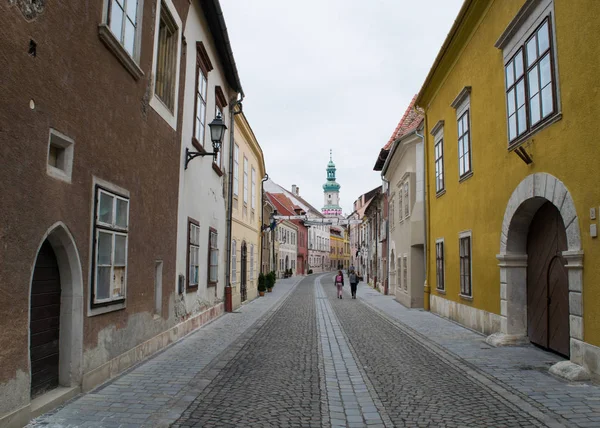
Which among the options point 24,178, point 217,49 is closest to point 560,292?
point 24,178

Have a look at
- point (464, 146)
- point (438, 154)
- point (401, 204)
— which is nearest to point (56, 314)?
point (464, 146)

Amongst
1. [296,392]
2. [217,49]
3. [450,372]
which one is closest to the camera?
[296,392]

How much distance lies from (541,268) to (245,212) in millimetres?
13770

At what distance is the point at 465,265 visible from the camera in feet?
42.3

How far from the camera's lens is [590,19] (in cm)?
673

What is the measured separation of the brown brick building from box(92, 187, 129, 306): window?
2 cm

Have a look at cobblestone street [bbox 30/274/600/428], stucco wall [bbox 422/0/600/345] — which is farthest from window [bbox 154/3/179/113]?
stucco wall [bbox 422/0/600/345]

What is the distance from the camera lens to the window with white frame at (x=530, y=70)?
26.2 feet

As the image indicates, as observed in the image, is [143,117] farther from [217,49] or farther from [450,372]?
[217,49]

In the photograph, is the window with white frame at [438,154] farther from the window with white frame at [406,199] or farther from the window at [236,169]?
the window at [236,169]

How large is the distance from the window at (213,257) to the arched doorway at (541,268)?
7.33 m

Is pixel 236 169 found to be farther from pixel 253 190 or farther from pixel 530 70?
pixel 530 70

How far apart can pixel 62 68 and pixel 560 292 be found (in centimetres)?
792

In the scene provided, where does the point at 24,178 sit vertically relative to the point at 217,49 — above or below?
below
